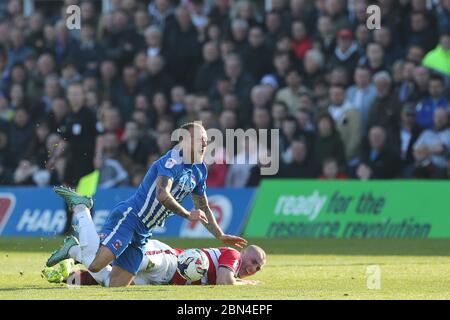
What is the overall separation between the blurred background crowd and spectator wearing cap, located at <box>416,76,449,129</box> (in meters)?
0.03

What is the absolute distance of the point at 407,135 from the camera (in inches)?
805

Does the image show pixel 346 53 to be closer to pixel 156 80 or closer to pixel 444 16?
pixel 444 16

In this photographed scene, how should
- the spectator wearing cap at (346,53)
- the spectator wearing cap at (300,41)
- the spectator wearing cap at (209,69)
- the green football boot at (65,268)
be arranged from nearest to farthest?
the green football boot at (65,268) < the spectator wearing cap at (346,53) < the spectator wearing cap at (300,41) < the spectator wearing cap at (209,69)

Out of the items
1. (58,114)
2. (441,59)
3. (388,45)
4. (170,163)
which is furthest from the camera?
(58,114)

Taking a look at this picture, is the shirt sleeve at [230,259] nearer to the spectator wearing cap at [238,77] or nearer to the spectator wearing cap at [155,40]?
the spectator wearing cap at [238,77]

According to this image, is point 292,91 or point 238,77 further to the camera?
point 238,77

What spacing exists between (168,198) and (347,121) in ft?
31.2

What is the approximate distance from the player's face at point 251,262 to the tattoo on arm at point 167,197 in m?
1.11

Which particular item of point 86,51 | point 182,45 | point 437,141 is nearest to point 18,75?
point 86,51

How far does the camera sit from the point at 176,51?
23.4 m

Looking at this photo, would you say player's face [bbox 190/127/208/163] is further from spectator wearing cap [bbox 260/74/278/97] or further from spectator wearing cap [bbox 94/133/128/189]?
spectator wearing cap [bbox 94/133/128/189]

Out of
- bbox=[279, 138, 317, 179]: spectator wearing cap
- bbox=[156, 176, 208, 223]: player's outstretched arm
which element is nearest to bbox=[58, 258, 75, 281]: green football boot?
bbox=[156, 176, 208, 223]: player's outstretched arm

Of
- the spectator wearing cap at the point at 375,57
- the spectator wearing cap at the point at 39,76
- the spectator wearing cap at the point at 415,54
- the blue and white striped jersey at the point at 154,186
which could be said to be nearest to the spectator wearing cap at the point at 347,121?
the spectator wearing cap at the point at 375,57

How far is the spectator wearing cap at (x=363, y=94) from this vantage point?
2081 cm
